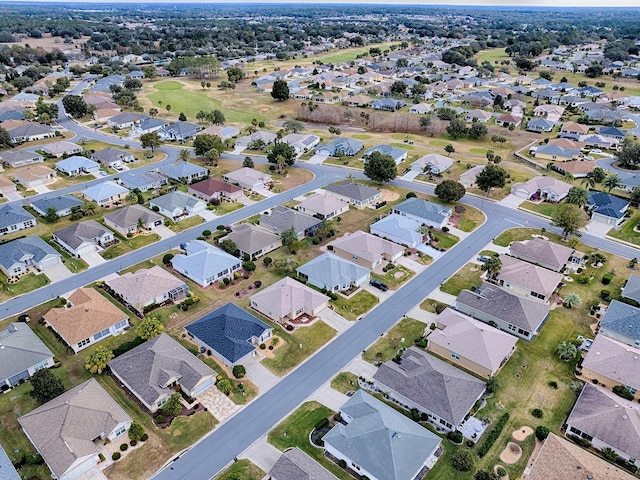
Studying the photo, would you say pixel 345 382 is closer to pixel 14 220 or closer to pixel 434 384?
pixel 434 384

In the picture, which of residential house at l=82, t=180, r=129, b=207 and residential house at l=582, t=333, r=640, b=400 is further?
residential house at l=82, t=180, r=129, b=207

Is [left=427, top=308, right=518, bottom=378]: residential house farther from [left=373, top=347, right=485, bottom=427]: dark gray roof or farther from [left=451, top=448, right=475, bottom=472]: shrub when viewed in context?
[left=451, top=448, right=475, bottom=472]: shrub

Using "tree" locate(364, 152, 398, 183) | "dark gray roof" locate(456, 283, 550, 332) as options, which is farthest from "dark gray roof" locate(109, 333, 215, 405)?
"tree" locate(364, 152, 398, 183)

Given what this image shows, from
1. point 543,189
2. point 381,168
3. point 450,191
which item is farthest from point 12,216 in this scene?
point 543,189

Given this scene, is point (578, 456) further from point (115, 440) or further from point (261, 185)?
point (261, 185)

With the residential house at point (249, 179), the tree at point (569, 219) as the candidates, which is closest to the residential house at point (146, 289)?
the residential house at point (249, 179)

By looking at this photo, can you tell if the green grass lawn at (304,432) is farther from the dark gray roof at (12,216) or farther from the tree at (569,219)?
the dark gray roof at (12,216)
